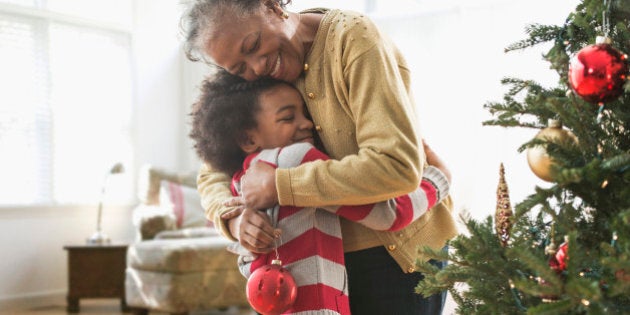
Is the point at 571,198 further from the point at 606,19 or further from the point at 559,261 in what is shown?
the point at 606,19

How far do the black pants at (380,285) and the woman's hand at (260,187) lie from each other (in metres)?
0.17

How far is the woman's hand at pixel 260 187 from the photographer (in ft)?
3.51

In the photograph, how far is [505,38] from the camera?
4477 millimetres

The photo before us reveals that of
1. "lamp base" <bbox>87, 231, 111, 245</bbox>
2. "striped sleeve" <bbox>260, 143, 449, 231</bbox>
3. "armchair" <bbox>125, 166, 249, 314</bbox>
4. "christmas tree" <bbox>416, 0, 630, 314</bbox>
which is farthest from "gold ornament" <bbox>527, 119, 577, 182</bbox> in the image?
"lamp base" <bbox>87, 231, 111, 245</bbox>

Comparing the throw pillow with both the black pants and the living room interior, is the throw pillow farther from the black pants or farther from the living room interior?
the black pants

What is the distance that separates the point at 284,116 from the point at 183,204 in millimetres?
3657

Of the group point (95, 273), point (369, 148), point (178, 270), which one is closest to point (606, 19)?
point (369, 148)

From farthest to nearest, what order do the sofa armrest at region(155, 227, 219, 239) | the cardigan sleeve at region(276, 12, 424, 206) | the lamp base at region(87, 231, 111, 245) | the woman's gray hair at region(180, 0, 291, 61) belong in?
the lamp base at region(87, 231, 111, 245), the sofa armrest at region(155, 227, 219, 239), the woman's gray hair at region(180, 0, 291, 61), the cardigan sleeve at region(276, 12, 424, 206)

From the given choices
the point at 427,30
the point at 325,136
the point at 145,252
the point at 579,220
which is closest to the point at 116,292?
the point at 145,252

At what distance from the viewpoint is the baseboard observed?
4793mm

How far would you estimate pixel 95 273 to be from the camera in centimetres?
466

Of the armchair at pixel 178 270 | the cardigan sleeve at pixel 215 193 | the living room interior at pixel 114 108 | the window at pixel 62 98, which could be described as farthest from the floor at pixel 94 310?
the cardigan sleeve at pixel 215 193

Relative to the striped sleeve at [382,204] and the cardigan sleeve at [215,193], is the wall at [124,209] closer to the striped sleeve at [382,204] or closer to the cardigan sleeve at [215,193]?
the cardigan sleeve at [215,193]

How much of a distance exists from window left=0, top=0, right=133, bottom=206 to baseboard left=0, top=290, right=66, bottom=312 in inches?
26.1
